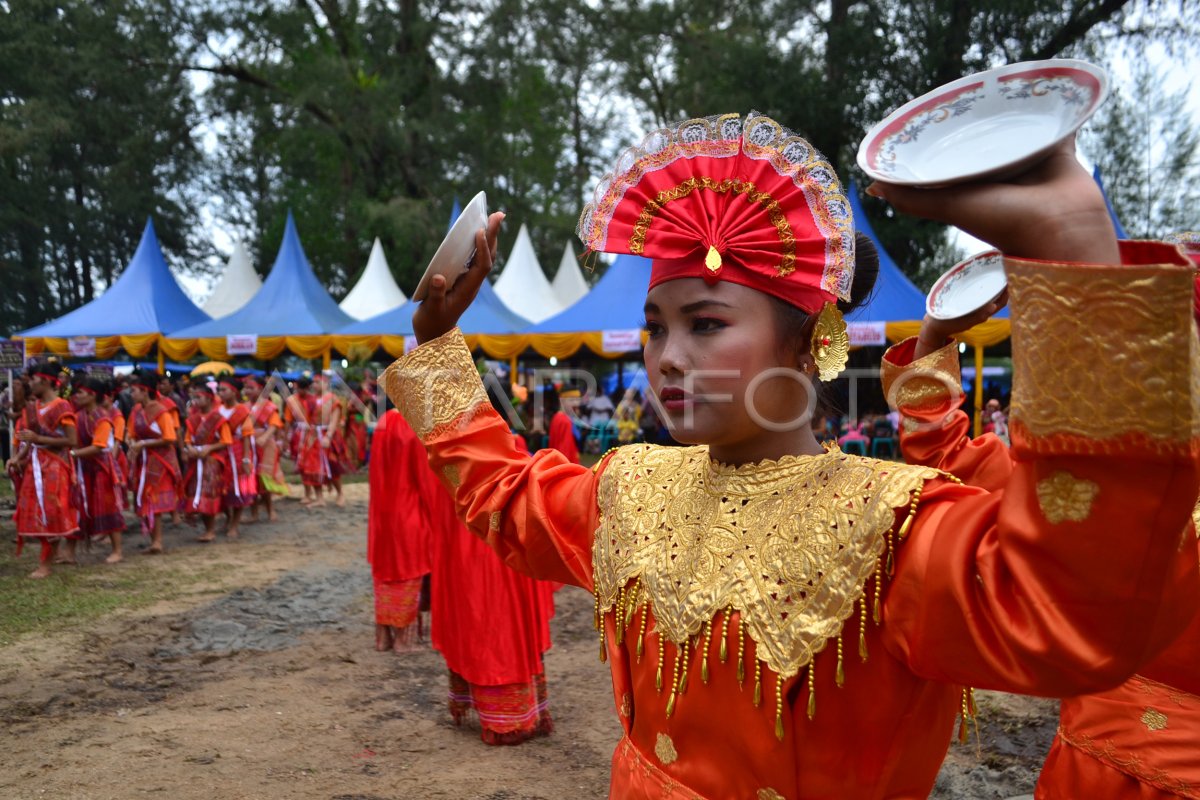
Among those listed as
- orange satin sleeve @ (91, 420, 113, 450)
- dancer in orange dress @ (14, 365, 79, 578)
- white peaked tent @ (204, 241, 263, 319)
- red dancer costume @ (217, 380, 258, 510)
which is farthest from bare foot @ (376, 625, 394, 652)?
white peaked tent @ (204, 241, 263, 319)

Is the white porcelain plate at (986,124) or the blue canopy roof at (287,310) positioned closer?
the white porcelain plate at (986,124)

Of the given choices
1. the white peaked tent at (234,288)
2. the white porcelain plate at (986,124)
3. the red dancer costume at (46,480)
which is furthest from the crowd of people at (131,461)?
the white porcelain plate at (986,124)

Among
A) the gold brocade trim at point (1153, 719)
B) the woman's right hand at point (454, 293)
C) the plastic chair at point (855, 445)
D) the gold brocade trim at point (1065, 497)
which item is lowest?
the plastic chair at point (855, 445)

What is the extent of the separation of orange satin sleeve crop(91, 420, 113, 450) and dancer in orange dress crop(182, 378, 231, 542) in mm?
1327

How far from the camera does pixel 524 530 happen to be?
1.80 m

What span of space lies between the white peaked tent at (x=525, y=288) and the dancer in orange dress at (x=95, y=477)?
11.1 m

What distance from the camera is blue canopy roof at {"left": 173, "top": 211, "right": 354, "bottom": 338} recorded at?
17766 mm

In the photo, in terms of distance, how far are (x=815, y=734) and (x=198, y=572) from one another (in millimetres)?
9275

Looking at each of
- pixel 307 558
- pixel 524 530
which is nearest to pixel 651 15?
pixel 307 558

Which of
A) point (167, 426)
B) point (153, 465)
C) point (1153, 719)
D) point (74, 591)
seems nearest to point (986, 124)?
point (1153, 719)

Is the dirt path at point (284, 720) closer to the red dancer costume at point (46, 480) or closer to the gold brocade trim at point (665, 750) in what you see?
the red dancer costume at point (46, 480)

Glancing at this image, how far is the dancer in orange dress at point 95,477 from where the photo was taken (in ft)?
31.5

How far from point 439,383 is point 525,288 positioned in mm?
18992

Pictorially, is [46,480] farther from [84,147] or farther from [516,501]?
[84,147]
